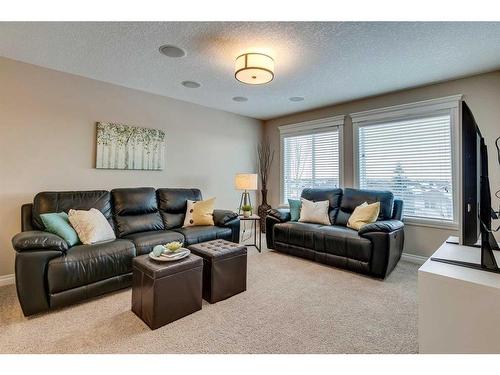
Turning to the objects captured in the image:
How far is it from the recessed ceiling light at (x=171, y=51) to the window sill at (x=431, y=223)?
3.75m

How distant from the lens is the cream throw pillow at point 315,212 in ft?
12.7

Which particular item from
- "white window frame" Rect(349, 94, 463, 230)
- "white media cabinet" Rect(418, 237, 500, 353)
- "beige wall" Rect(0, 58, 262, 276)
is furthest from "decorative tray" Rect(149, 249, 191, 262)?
"white window frame" Rect(349, 94, 463, 230)

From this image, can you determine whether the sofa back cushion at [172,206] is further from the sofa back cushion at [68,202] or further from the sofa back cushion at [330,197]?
the sofa back cushion at [330,197]

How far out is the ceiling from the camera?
2184 mm

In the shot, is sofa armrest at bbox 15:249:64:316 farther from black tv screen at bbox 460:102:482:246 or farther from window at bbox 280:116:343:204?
window at bbox 280:116:343:204

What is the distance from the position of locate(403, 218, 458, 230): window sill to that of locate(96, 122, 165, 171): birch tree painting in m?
3.91

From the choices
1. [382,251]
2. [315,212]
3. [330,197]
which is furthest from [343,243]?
[330,197]

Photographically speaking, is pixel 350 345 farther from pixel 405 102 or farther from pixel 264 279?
pixel 405 102

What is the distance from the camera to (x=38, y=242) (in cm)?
209

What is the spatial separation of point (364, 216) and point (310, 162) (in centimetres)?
184

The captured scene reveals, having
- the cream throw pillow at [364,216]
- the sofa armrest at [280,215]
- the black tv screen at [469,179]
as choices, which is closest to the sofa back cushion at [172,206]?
the sofa armrest at [280,215]

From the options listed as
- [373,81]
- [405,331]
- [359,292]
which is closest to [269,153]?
[373,81]

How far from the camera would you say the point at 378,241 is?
2.86m

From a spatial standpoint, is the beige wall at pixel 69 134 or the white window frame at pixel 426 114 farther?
the white window frame at pixel 426 114
